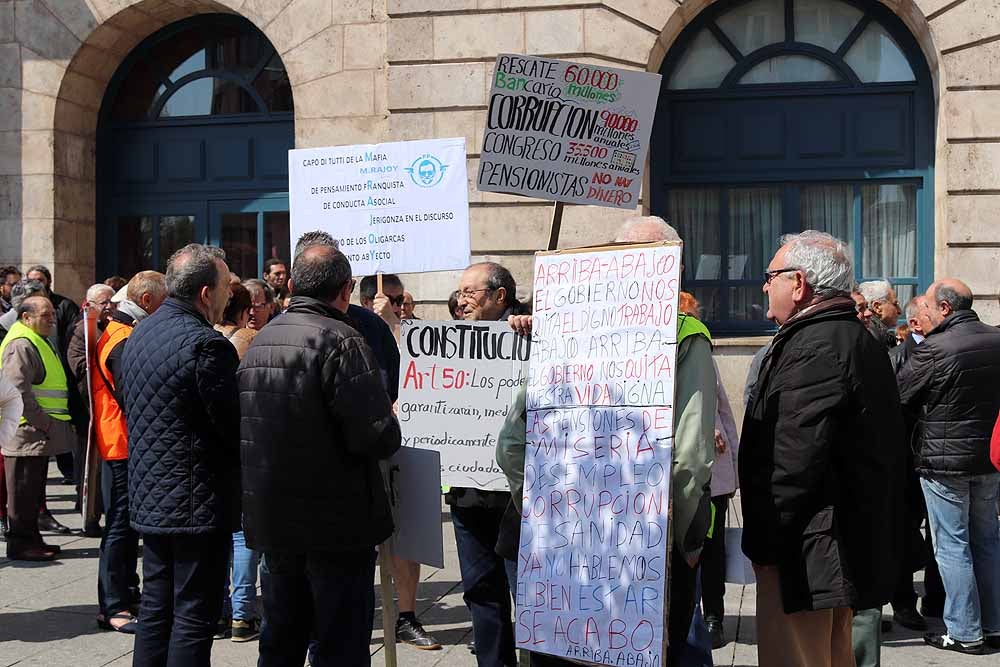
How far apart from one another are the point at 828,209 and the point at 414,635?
7.59 m

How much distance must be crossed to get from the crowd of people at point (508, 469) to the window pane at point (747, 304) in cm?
579

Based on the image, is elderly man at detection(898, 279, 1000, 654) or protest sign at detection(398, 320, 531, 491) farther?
elderly man at detection(898, 279, 1000, 654)

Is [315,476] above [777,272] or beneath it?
beneath

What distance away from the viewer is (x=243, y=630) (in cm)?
640

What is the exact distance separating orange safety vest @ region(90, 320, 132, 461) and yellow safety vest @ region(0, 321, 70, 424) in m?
1.75

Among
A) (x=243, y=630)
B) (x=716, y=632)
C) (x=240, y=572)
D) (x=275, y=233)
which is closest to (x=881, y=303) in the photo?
(x=716, y=632)

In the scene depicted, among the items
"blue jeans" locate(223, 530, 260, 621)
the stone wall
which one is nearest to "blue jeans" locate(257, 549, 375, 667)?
"blue jeans" locate(223, 530, 260, 621)

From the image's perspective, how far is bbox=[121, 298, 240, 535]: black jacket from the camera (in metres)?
4.70

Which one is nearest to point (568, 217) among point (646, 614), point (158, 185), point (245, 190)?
point (245, 190)

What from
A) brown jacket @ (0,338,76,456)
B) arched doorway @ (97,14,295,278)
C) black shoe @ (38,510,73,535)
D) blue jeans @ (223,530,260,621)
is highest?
arched doorway @ (97,14,295,278)

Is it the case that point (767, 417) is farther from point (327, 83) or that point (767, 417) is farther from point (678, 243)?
point (327, 83)

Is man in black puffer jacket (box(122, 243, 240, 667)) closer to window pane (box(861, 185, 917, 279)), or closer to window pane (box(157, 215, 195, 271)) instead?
window pane (box(861, 185, 917, 279))

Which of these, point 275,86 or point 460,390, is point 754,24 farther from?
point 460,390

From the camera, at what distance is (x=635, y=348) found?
4.14 meters
